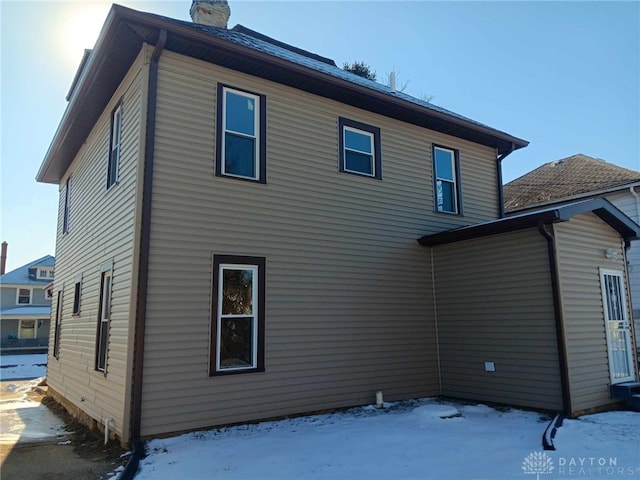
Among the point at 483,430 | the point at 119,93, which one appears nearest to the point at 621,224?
the point at 483,430

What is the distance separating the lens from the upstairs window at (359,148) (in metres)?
8.20

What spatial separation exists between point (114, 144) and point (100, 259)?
195 cm

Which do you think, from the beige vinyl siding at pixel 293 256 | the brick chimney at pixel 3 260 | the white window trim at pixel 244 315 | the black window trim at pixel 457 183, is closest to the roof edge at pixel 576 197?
the black window trim at pixel 457 183

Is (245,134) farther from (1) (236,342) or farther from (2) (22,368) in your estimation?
(2) (22,368)

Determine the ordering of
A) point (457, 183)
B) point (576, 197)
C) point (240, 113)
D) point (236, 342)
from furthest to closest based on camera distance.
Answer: point (576, 197) < point (457, 183) < point (240, 113) < point (236, 342)

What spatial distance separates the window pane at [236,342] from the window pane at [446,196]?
16.4ft

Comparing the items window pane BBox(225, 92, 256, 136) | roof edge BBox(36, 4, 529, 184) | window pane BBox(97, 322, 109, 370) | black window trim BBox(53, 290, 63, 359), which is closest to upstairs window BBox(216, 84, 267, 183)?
window pane BBox(225, 92, 256, 136)

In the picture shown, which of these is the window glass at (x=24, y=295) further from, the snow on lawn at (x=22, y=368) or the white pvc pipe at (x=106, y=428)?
the white pvc pipe at (x=106, y=428)

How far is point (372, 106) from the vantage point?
28.2 ft

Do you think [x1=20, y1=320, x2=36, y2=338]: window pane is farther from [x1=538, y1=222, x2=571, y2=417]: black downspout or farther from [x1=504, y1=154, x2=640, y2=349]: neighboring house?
[x1=538, y1=222, x2=571, y2=417]: black downspout

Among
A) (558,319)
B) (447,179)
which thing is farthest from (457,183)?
(558,319)

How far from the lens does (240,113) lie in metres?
7.09

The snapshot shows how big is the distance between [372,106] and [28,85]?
6.54 meters

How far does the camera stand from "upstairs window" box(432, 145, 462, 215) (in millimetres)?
9547
